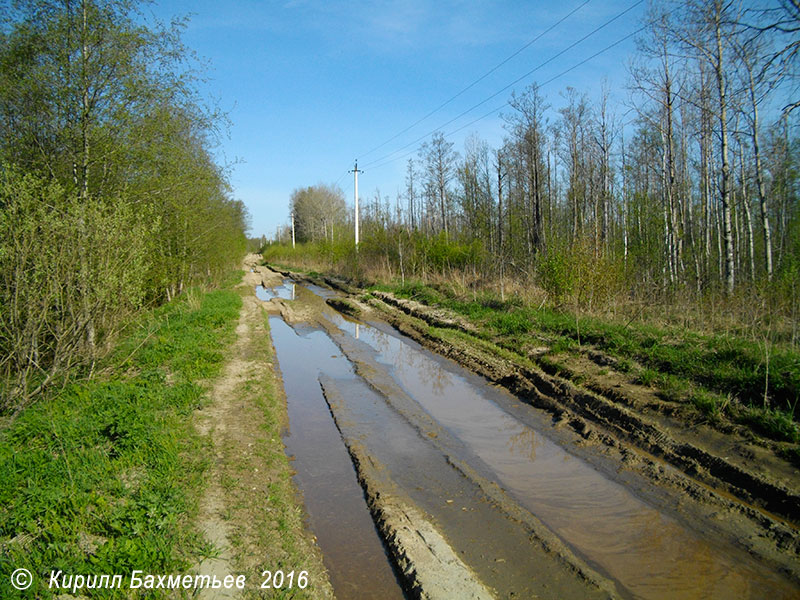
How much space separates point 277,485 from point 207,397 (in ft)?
10.2

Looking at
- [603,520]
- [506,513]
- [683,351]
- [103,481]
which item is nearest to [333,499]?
[506,513]

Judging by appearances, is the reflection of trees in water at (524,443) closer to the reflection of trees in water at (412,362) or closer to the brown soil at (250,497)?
the reflection of trees in water at (412,362)

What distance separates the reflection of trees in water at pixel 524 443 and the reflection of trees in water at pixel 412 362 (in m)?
2.38

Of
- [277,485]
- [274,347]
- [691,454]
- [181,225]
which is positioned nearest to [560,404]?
[691,454]

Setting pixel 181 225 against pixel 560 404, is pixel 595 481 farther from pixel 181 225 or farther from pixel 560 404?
pixel 181 225

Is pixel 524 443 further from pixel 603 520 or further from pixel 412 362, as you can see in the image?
pixel 412 362

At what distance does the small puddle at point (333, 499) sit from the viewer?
3.91m

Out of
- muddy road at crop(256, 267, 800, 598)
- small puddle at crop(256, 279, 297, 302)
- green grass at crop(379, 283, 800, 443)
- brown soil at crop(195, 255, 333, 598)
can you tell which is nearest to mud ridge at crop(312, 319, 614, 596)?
muddy road at crop(256, 267, 800, 598)

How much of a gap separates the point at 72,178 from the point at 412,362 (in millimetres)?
7642

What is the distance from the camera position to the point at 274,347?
44.3ft

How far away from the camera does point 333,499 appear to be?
5.25 meters

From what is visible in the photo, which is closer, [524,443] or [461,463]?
[461,463]

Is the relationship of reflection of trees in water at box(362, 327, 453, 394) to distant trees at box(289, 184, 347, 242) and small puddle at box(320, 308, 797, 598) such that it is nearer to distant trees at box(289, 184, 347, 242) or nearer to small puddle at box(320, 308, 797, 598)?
small puddle at box(320, 308, 797, 598)

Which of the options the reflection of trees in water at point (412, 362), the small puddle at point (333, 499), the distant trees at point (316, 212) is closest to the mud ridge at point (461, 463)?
the reflection of trees in water at point (412, 362)
